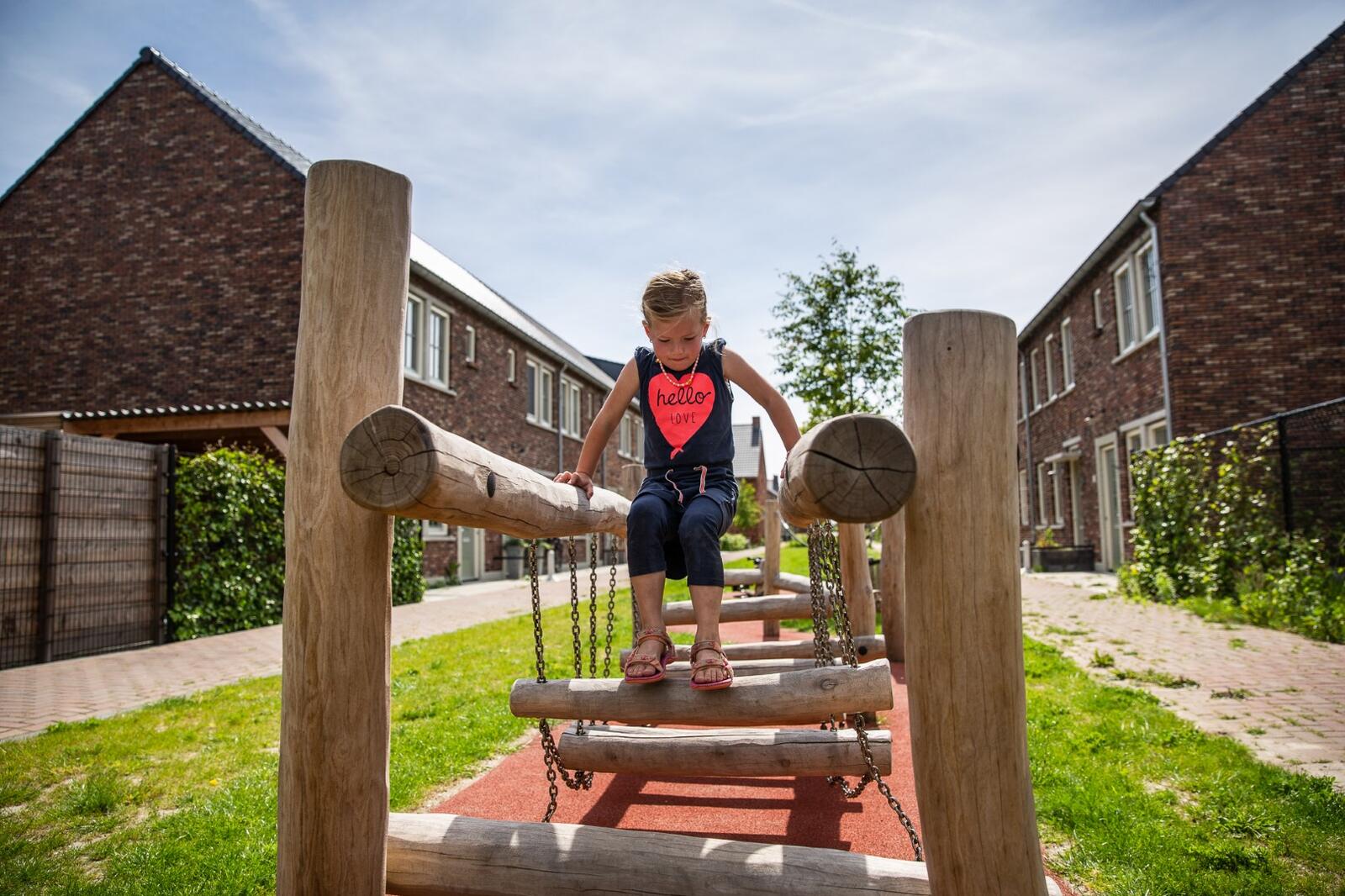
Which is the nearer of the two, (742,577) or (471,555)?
(742,577)

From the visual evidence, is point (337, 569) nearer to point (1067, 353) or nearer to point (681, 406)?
point (681, 406)

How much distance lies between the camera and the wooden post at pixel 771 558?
8125 millimetres

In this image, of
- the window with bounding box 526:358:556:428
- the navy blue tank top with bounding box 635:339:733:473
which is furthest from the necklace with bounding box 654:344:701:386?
the window with bounding box 526:358:556:428

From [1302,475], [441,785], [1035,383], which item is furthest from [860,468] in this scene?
[1035,383]

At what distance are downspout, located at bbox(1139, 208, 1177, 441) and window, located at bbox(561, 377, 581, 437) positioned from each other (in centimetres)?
1552

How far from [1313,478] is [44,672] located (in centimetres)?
1454

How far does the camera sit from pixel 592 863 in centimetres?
222

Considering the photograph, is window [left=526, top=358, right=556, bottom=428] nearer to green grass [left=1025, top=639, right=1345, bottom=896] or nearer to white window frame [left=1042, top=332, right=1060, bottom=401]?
white window frame [left=1042, top=332, right=1060, bottom=401]

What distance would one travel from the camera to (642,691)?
276cm

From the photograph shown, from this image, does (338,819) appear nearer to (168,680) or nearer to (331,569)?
(331,569)

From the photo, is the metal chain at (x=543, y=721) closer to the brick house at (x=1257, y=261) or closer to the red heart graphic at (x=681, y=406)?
the red heart graphic at (x=681, y=406)

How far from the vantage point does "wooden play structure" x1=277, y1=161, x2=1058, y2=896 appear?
68.8 inches

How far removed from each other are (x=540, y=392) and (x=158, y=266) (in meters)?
10.3

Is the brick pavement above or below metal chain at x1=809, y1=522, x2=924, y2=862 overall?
below
